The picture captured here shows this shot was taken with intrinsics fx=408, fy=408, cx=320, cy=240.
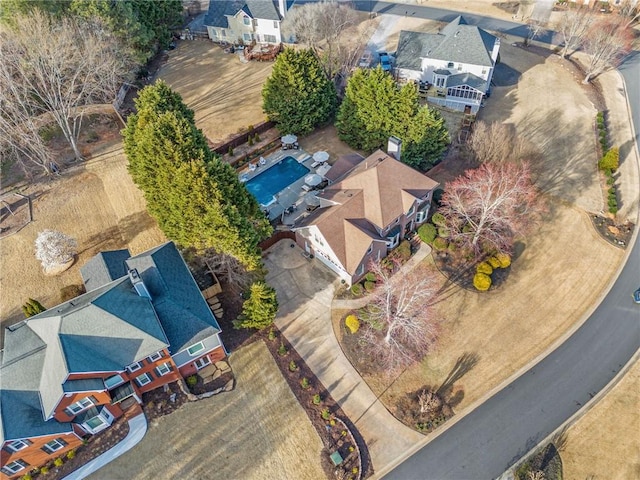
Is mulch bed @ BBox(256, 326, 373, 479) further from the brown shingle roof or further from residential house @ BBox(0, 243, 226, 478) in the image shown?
the brown shingle roof

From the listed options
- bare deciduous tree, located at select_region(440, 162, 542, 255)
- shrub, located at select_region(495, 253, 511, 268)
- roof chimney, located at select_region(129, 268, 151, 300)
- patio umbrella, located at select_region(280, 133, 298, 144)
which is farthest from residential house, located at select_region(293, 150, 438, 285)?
roof chimney, located at select_region(129, 268, 151, 300)

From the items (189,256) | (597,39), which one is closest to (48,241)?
(189,256)

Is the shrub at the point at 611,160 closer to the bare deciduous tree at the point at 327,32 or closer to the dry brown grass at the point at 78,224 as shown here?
the bare deciduous tree at the point at 327,32

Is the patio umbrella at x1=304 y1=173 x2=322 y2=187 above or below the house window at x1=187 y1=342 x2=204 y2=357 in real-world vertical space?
above

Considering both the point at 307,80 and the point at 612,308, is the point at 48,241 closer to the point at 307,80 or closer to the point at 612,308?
the point at 307,80

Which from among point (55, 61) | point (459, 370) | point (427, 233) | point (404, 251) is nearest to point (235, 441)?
point (459, 370)

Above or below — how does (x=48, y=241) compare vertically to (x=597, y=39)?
below
